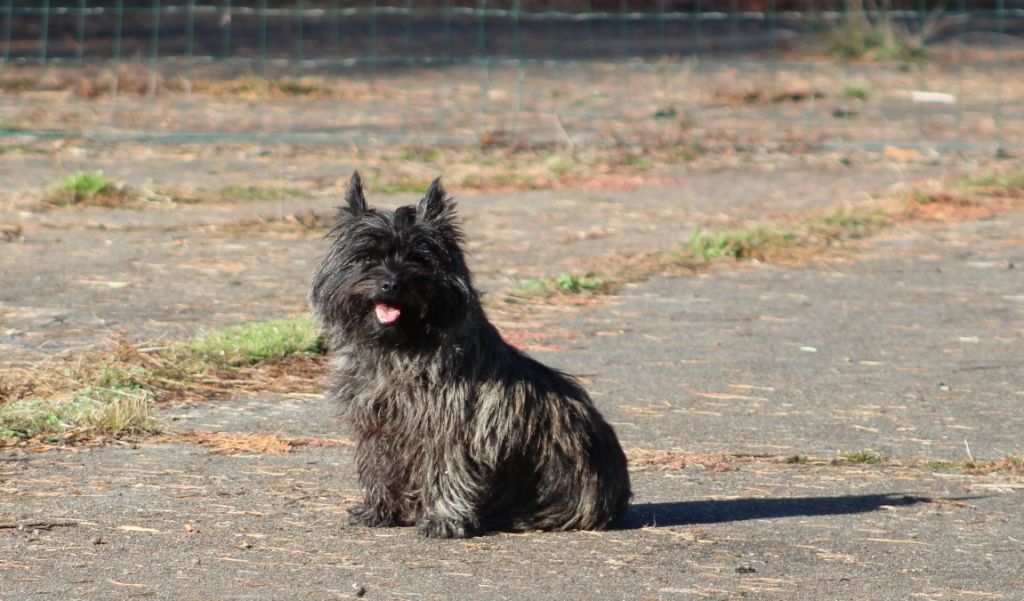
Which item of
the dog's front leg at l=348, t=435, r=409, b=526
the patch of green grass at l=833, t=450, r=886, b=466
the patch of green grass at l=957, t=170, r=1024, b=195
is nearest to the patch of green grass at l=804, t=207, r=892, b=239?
the patch of green grass at l=957, t=170, r=1024, b=195

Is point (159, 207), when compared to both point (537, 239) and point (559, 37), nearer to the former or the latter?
point (537, 239)

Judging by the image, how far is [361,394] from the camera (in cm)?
611

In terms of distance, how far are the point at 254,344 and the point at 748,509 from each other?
11.6 ft

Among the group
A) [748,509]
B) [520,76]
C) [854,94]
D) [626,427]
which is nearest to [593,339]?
[626,427]

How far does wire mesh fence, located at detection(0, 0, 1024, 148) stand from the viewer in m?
20.8

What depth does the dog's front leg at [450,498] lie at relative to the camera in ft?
19.8

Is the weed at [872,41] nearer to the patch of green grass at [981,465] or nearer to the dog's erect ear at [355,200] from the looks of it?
the patch of green grass at [981,465]

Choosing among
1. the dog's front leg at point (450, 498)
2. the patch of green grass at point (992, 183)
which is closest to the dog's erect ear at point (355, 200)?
the dog's front leg at point (450, 498)

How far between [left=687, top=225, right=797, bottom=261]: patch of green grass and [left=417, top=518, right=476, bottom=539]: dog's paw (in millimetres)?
7417

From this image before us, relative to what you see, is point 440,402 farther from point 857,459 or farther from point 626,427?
point 857,459

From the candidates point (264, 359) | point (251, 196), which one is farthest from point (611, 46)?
point (264, 359)

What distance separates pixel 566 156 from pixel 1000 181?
4.96 meters

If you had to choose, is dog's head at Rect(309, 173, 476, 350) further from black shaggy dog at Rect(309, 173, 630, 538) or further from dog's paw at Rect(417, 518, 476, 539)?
dog's paw at Rect(417, 518, 476, 539)

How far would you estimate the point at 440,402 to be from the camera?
602cm
